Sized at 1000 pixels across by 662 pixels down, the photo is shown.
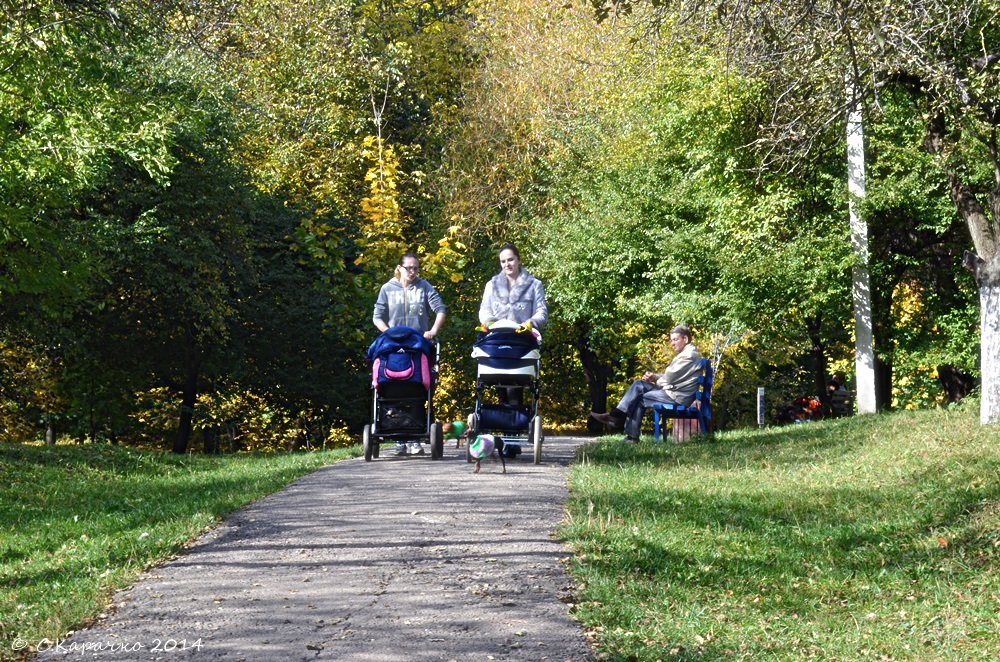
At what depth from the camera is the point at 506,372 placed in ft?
42.7

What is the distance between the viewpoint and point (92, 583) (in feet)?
23.5

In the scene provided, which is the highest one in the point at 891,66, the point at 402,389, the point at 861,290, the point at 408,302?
the point at 891,66

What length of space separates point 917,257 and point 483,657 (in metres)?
19.9

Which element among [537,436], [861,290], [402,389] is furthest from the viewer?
[861,290]

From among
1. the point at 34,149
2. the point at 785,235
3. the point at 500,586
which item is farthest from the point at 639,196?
the point at 500,586

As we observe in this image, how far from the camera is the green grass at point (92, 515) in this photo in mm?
6754

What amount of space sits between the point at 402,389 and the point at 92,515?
14.4 feet

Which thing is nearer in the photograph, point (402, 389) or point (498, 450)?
point (498, 450)

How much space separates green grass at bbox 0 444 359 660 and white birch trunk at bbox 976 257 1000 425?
25.7 feet

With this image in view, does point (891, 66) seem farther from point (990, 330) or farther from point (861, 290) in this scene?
point (861, 290)

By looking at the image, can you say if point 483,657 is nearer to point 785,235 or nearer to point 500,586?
point 500,586

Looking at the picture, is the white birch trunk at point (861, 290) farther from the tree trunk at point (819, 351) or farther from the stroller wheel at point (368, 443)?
the stroller wheel at point (368, 443)

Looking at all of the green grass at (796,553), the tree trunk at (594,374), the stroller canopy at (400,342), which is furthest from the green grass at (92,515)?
the tree trunk at (594,374)

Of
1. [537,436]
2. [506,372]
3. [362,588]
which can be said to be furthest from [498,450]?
[362,588]
